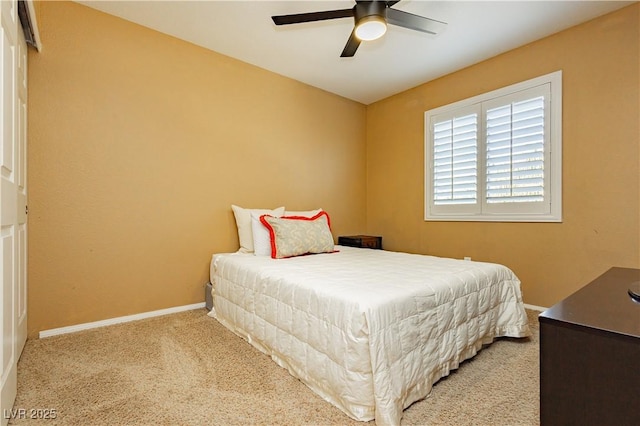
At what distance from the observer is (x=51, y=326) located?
225 centimetres

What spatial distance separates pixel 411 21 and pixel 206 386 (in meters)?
2.54

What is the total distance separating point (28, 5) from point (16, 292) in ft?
5.55

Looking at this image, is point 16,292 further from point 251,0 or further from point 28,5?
point 251,0

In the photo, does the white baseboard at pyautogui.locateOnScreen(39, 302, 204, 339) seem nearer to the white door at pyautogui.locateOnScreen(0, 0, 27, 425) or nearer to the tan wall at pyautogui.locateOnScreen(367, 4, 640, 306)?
the white door at pyautogui.locateOnScreen(0, 0, 27, 425)

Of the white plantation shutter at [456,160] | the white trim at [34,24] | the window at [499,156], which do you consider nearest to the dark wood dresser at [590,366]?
the window at [499,156]

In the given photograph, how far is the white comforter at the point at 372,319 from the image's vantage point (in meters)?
1.33

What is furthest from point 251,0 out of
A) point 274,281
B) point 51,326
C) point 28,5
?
point 51,326

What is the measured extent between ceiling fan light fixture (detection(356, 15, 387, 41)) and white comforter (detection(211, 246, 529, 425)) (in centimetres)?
157

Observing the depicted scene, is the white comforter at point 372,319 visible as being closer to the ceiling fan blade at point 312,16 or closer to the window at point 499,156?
the window at point 499,156

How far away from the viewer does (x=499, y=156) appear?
3.08 m

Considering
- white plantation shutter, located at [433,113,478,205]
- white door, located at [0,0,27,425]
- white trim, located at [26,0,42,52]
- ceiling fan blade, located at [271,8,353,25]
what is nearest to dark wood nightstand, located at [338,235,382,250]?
white plantation shutter, located at [433,113,478,205]

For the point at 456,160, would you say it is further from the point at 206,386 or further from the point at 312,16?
the point at 206,386

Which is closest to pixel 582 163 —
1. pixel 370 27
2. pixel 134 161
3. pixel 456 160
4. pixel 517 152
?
pixel 517 152

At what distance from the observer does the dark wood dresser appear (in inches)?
31.0
